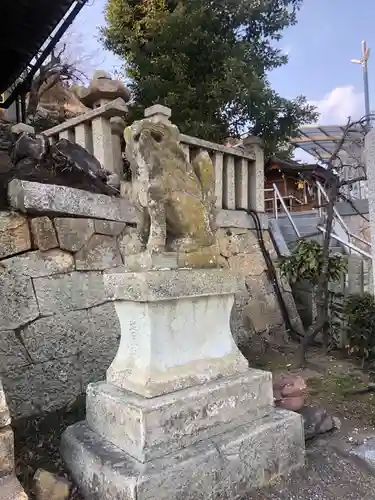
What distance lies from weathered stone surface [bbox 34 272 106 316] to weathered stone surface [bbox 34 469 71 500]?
1.38m

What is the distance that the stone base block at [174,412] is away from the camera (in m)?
1.94

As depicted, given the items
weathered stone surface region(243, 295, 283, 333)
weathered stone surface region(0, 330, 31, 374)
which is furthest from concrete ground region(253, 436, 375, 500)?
weathered stone surface region(243, 295, 283, 333)

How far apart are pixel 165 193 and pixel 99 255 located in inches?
61.0

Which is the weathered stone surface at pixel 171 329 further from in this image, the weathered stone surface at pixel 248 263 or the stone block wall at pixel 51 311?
the weathered stone surface at pixel 248 263

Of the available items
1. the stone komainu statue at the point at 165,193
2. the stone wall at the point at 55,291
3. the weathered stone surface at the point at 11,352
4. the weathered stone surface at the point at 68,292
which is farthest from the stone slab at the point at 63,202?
the stone komainu statue at the point at 165,193

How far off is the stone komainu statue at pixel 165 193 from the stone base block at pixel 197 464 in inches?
→ 43.6

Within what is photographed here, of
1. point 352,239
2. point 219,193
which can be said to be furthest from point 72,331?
point 352,239

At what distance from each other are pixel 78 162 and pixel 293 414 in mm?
2940

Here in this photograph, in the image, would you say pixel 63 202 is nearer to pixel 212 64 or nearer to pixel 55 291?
pixel 55 291

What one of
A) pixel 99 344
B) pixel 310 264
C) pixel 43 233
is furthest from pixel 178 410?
pixel 310 264

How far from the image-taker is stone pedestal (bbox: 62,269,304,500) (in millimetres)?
1926

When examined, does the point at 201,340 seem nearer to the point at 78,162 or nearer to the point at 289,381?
the point at 289,381

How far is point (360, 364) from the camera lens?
444cm

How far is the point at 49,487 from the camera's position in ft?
6.52
